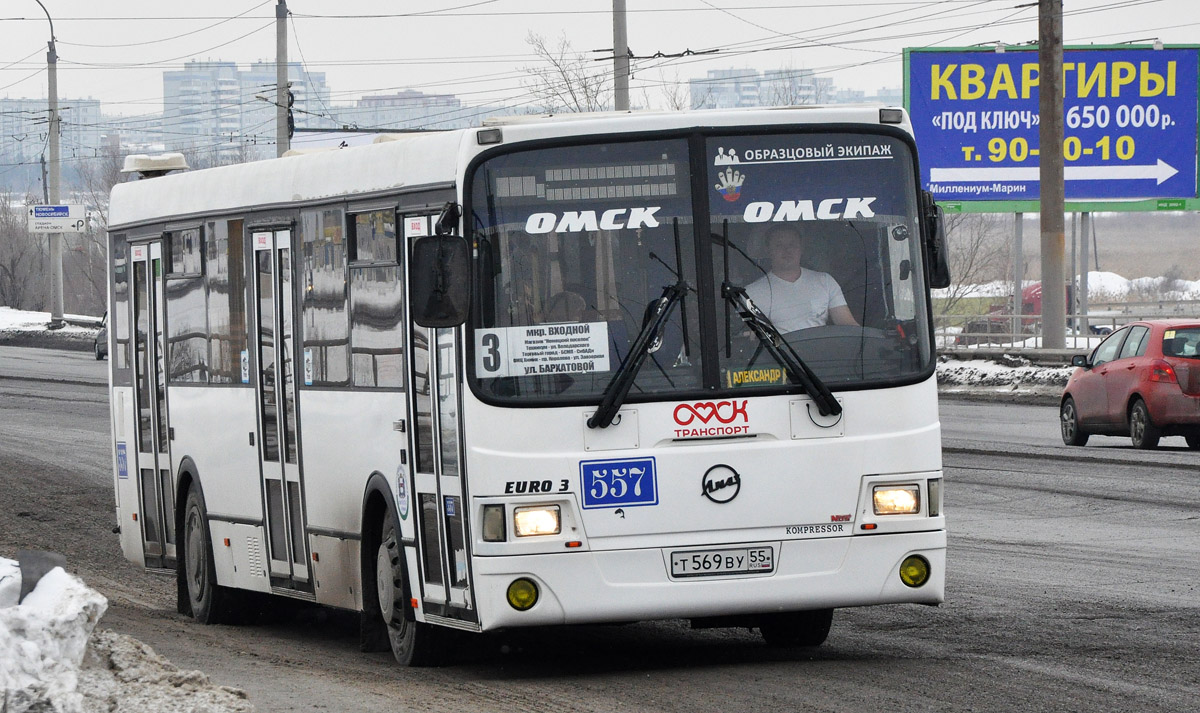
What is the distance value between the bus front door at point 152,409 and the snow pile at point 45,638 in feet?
19.7

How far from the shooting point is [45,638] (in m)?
6.54

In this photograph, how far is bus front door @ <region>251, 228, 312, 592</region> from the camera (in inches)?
421

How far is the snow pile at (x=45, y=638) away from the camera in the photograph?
627 cm

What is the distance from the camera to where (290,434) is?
10742mm

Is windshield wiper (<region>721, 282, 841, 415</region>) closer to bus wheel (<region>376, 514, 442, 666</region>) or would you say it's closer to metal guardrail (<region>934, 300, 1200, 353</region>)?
bus wheel (<region>376, 514, 442, 666</region>)

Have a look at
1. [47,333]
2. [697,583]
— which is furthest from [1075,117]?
[697,583]

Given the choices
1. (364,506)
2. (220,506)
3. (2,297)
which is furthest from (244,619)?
(2,297)

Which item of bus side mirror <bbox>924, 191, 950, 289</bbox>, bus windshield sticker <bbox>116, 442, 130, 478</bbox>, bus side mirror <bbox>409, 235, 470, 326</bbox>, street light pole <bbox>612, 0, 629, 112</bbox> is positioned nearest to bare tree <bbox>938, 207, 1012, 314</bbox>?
street light pole <bbox>612, 0, 629, 112</bbox>

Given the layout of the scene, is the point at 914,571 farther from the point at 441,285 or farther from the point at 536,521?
the point at 441,285

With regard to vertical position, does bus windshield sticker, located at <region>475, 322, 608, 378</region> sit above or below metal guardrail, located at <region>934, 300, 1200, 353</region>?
above

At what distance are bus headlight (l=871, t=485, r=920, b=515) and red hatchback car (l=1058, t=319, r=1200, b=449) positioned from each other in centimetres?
1369

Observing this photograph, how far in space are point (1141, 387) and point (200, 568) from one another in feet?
41.6

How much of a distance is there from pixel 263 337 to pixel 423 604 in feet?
8.53

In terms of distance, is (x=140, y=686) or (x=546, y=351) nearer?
(x=140, y=686)
